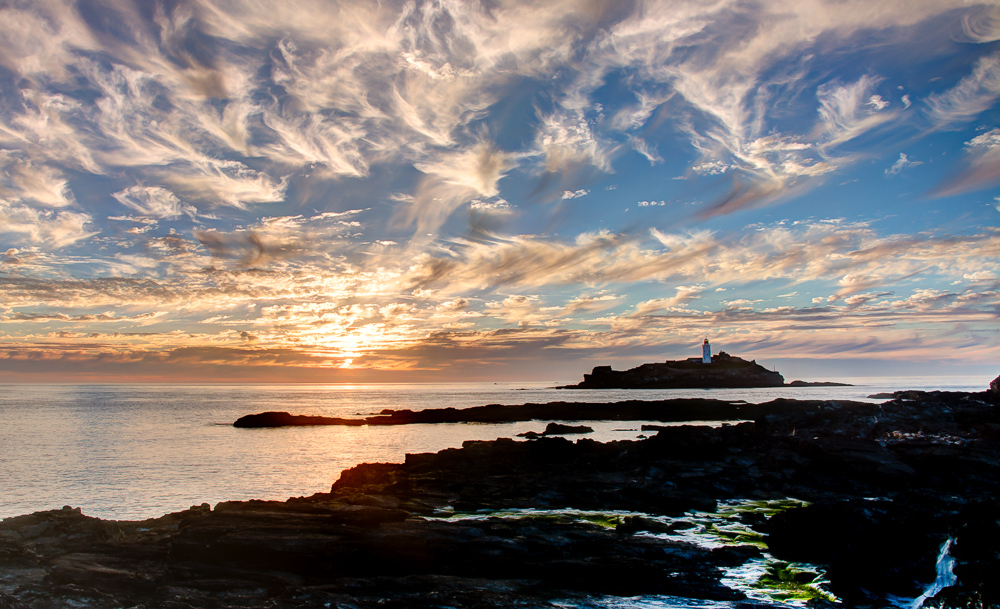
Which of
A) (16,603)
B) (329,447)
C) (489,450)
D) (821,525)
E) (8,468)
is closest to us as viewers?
(16,603)

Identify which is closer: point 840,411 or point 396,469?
point 396,469

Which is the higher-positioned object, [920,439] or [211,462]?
[920,439]

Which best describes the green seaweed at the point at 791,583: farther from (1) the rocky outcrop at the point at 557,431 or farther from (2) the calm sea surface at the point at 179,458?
(1) the rocky outcrop at the point at 557,431

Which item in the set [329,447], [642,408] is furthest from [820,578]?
[642,408]

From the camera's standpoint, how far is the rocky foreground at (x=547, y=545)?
12344 mm

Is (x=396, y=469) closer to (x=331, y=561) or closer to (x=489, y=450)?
(x=489, y=450)

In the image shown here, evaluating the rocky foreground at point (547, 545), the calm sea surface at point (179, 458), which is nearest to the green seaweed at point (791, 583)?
the rocky foreground at point (547, 545)

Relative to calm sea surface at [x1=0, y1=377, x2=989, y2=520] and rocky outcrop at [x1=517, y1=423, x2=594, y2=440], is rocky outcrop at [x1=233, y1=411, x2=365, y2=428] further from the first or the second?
rocky outcrop at [x1=517, y1=423, x2=594, y2=440]

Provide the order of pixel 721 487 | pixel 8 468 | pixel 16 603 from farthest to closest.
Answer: pixel 8 468 < pixel 721 487 < pixel 16 603

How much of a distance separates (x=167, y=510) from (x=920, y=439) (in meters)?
42.8

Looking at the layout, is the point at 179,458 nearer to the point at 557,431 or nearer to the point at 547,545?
the point at 557,431

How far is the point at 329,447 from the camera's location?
5612 centimetres

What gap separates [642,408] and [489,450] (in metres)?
62.3

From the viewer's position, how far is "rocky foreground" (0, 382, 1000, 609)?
12.3 meters
